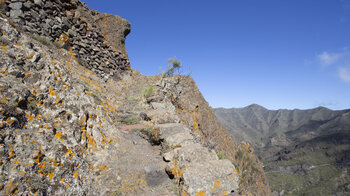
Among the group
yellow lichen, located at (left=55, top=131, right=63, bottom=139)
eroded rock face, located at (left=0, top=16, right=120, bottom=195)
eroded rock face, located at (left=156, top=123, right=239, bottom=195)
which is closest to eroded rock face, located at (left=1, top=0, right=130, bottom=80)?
eroded rock face, located at (left=0, top=16, right=120, bottom=195)

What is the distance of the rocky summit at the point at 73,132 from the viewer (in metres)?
2.78

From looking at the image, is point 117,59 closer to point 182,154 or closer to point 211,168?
point 182,154

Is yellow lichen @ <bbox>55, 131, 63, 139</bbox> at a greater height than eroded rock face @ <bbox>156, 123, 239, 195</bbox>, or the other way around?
yellow lichen @ <bbox>55, 131, 63, 139</bbox>

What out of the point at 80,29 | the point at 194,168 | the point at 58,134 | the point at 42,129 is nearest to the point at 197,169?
the point at 194,168

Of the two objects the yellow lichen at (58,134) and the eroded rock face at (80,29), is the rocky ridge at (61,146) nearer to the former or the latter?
the yellow lichen at (58,134)

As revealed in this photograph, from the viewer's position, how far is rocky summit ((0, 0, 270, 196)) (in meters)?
2.78

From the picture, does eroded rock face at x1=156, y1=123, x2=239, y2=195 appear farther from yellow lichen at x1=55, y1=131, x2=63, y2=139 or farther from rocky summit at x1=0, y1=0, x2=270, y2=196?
yellow lichen at x1=55, y1=131, x2=63, y2=139

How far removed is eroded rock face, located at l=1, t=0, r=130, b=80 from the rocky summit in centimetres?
4

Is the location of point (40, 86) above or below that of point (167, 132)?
above

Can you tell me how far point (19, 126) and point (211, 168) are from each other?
143 inches

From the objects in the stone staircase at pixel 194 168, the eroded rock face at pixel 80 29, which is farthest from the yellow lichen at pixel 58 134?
the eroded rock face at pixel 80 29

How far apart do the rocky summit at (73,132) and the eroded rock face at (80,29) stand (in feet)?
0.13

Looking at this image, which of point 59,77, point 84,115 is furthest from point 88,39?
point 84,115

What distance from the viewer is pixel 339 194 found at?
6888 centimetres
